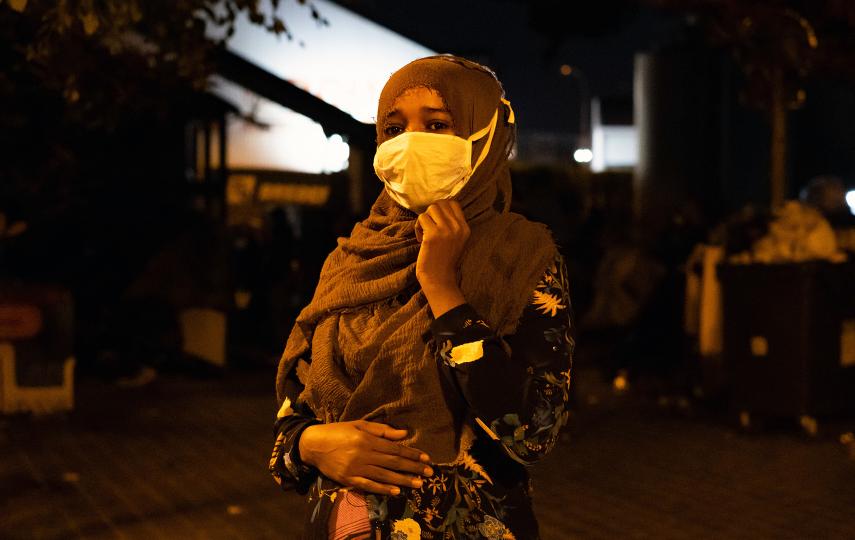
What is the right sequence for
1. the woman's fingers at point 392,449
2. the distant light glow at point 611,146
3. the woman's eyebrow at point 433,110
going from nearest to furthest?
the woman's fingers at point 392,449, the woman's eyebrow at point 433,110, the distant light glow at point 611,146

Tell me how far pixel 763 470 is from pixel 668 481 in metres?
0.73

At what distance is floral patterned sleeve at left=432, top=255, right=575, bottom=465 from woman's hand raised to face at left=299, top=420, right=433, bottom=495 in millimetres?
169

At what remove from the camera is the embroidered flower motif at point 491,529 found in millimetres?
2270

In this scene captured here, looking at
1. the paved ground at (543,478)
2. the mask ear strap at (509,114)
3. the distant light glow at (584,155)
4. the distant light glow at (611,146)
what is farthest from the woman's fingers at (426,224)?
the distant light glow at (584,155)

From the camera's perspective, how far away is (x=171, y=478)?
23.4ft

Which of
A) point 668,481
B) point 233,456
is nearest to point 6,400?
point 233,456

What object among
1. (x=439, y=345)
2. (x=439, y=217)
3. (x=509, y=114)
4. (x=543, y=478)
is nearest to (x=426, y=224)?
(x=439, y=217)

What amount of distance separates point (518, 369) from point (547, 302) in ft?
0.58

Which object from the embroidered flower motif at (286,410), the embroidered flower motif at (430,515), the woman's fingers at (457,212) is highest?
Answer: the woman's fingers at (457,212)

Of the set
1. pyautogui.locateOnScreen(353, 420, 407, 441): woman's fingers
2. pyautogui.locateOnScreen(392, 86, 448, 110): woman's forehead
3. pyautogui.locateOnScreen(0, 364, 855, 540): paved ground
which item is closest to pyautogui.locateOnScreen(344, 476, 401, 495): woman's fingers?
pyautogui.locateOnScreen(353, 420, 407, 441): woman's fingers

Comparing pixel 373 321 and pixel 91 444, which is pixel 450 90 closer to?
pixel 373 321

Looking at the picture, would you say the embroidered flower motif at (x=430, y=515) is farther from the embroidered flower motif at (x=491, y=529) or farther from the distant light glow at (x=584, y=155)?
the distant light glow at (x=584, y=155)

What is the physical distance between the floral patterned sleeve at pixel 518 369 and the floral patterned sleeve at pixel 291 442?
0.45 meters

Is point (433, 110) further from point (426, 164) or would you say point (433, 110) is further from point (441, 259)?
point (441, 259)
